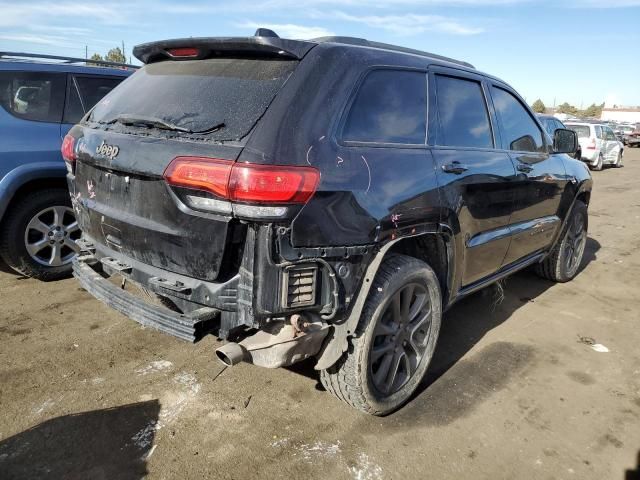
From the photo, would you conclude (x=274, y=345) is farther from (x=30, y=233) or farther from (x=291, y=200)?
(x=30, y=233)

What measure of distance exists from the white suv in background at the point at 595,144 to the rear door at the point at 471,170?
14.9 m

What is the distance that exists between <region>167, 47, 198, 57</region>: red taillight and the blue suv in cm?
214

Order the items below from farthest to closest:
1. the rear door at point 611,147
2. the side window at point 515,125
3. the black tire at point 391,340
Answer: the rear door at point 611,147, the side window at point 515,125, the black tire at point 391,340

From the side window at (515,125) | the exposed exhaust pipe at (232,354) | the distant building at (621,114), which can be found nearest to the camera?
the exposed exhaust pipe at (232,354)

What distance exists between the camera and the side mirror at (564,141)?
4.71 meters

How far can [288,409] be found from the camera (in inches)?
117

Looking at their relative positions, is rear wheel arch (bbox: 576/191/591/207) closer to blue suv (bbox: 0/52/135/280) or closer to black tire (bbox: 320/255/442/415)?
black tire (bbox: 320/255/442/415)

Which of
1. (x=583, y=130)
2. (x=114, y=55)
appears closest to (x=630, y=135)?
(x=583, y=130)

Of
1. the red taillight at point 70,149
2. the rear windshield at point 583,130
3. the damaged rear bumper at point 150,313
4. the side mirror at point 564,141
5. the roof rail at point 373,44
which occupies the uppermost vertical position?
the roof rail at point 373,44

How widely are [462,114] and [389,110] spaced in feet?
2.73

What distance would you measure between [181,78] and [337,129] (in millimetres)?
945

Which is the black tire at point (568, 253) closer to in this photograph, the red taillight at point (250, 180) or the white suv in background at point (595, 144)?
the red taillight at point (250, 180)

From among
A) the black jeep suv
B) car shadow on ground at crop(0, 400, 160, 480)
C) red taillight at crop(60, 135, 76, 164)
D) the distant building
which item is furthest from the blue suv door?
the distant building

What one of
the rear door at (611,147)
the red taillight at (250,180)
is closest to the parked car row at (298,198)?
the red taillight at (250,180)
